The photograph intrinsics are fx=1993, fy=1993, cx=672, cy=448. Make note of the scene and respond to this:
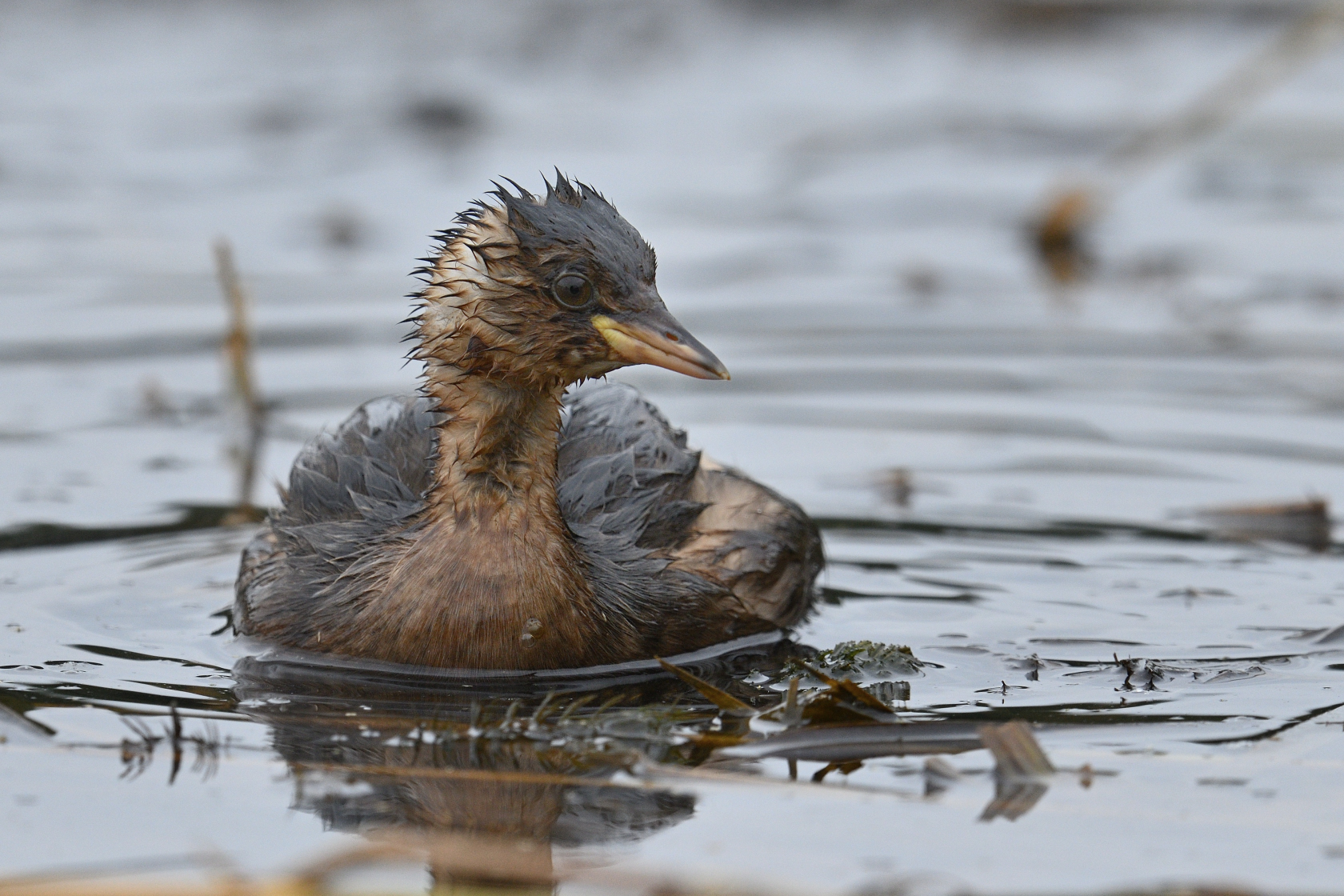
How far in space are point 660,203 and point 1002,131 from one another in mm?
4073

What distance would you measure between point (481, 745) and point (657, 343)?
121 cm

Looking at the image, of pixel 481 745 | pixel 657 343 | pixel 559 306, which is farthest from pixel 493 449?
pixel 481 745

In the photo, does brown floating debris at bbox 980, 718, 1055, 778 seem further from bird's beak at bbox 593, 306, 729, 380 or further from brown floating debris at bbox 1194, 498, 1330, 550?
brown floating debris at bbox 1194, 498, 1330, 550

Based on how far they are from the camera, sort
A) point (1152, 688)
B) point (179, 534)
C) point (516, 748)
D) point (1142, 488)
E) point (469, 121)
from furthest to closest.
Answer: point (469, 121) < point (1142, 488) < point (179, 534) < point (1152, 688) < point (516, 748)

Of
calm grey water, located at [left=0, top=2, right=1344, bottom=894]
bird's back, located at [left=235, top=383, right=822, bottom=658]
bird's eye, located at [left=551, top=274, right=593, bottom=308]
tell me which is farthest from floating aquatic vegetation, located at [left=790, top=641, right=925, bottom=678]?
bird's eye, located at [left=551, top=274, right=593, bottom=308]

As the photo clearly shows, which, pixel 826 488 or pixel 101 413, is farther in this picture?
pixel 101 413

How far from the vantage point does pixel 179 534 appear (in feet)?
24.3

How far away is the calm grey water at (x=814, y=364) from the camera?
461cm

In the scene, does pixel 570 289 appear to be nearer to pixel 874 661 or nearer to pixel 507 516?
pixel 507 516

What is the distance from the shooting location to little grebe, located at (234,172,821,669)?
5.59 m

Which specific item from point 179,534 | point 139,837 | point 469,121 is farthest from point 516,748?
point 469,121

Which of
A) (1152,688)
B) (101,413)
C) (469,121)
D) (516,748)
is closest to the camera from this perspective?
(516,748)

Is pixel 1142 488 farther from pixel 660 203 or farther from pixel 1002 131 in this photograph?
pixel 1002 131

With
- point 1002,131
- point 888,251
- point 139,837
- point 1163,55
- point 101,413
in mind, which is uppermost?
point 1163,55
